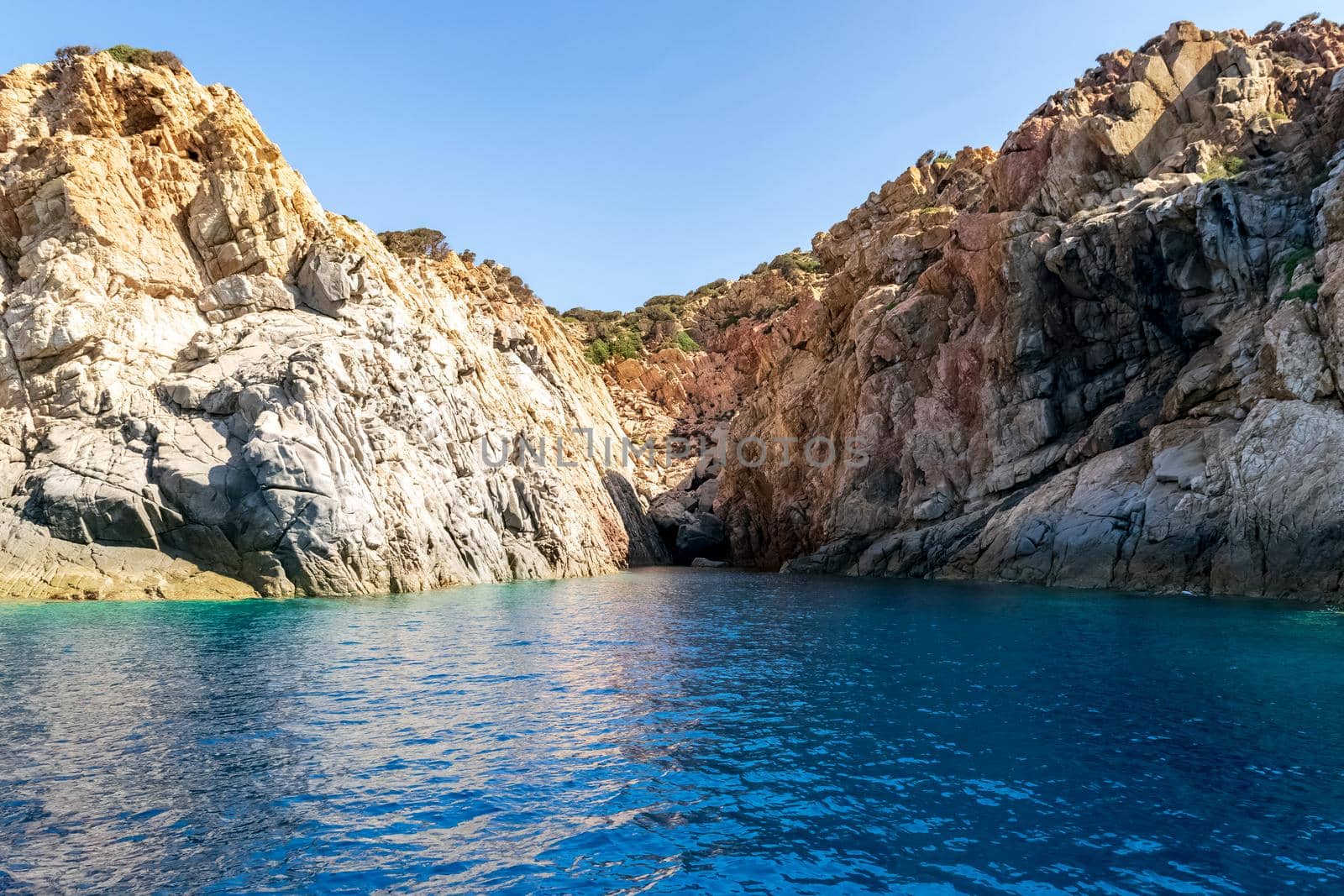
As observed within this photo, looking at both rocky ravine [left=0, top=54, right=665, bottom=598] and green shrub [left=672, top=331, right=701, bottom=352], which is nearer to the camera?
rocky ravine [left=0, top=54, right=665, bottom=598]

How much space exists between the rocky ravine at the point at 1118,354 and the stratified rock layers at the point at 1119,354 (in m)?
0.12

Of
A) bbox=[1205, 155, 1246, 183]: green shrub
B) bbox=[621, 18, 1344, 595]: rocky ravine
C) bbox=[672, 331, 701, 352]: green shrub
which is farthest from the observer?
bbox=[672, 331, 701, 352]: green shrub

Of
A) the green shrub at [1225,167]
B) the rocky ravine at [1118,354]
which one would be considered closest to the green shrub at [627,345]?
the rocky ravine at [1118,354]

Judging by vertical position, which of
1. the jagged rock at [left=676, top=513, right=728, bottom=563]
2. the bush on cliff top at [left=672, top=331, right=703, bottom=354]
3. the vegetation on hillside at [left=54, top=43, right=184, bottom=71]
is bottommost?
the jagged rock at [left=676, top=513, right=728, bottom=563]

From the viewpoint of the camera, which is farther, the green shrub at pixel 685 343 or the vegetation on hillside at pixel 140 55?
the green shrub at pixel 685 343

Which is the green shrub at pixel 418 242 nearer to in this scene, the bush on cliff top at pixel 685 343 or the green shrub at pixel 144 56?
the green shrub at pixel 144 56

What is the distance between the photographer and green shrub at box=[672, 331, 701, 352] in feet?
377

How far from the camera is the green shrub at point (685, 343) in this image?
377ft

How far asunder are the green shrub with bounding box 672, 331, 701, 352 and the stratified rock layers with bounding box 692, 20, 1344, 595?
160 ft

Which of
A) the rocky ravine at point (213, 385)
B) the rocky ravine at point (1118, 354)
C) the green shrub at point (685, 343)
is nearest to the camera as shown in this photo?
the rocky ravine at point (1118, 354)

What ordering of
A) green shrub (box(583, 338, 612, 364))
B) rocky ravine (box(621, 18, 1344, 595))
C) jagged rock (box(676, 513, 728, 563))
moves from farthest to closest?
green shrub (box(583, 338, 612, 364)), jagged rock (box(676, 513, 728, 563)), rocky ravine (box(621, 18, 1344, 595))

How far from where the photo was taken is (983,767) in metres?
12.0

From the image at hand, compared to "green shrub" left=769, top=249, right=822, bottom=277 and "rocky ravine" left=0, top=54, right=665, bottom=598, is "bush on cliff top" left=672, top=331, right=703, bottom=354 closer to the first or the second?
"green shrub" left=769, top=249, right=822, bottom=277

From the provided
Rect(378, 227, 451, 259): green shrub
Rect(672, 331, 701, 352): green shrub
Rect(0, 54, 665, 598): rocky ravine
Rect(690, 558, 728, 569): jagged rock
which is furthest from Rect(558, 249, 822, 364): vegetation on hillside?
Rect(0, 54, 665, 598): rocky ravine
